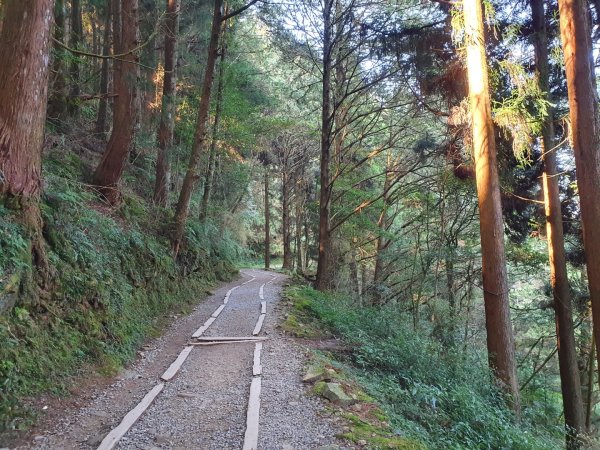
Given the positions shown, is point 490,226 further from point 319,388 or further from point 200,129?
point 200,129

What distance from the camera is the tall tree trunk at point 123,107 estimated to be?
→ 9.27m

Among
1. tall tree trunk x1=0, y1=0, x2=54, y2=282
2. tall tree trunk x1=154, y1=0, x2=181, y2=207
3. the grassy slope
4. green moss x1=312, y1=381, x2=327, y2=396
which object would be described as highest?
tall tree trunk x1=154, y1=0, x2=181, y2=207

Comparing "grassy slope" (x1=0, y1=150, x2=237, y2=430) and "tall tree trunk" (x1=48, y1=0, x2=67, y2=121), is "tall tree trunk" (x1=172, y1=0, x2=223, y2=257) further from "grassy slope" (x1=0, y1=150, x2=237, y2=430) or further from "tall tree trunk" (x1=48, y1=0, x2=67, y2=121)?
"tall tree trunk" (x1=48, y1=0, x2=67, y2=121)

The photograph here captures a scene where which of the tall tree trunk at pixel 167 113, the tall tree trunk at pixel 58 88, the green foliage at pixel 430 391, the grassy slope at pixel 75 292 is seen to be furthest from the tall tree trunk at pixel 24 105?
the tall tree trunk at pixel 167 113

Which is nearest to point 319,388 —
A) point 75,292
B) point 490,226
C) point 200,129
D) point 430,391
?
point 430,391

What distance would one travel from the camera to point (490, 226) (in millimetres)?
7062

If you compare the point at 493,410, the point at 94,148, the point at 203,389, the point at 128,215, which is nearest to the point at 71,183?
the point at 128,215

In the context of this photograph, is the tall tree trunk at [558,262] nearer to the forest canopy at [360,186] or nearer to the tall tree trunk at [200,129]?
the forest canopy at [360,186]

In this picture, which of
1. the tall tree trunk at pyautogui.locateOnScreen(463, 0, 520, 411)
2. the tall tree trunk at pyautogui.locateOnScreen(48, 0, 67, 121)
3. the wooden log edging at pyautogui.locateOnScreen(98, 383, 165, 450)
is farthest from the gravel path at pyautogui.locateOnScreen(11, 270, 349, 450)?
the tall tree trunk at pyautogui.locateOnScreen(48, 0, 67, 121)

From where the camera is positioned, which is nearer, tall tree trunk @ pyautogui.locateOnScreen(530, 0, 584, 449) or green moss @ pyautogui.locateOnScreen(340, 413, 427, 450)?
green moss @ pyautogui.locateOnScreen(340, 413, 427, 450)

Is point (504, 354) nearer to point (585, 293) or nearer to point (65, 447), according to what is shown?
point (585, 293)

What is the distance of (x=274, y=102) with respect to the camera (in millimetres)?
20562

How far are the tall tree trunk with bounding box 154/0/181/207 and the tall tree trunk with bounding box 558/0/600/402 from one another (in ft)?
32.5

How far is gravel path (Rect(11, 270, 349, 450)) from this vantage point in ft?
12.9
